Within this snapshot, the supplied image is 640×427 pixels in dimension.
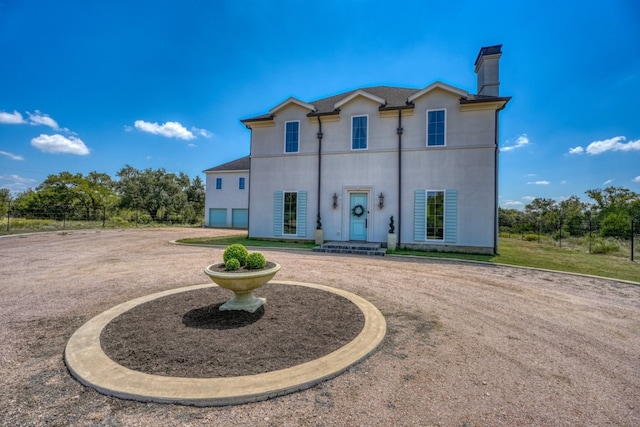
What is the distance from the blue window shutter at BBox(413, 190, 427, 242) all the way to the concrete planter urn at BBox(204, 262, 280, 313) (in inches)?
350

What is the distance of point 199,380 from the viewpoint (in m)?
2.38

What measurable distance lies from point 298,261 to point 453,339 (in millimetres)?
5771

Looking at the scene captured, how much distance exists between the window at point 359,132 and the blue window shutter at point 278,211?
174 inches

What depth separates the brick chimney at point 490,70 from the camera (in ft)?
38.7

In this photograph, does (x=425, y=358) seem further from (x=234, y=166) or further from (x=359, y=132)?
(x=234, y=166)

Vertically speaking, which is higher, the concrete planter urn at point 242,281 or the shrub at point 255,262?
the shrub at point 255,262

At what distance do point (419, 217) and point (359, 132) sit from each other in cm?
485

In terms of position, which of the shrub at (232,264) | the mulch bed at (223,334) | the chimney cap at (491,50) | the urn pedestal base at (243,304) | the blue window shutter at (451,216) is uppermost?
the chimney cap at (491,50)

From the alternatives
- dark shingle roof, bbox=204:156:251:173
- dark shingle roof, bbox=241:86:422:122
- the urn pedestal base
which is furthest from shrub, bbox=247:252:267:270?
dark shingle roof, bbox=204:156:251:173

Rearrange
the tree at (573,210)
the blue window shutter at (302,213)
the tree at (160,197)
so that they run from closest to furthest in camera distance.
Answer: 1. the blue window shutter at (302,213)
2. the tree at (573,210)
3. the tree at (160,197)

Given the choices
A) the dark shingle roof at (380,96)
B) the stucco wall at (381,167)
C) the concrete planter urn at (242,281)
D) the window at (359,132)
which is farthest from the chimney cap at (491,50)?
the concrete planter urn at (242,281)

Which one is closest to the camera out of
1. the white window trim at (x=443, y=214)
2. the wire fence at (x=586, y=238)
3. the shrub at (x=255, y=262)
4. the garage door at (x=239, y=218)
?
the shrub at (x=255, y=262)

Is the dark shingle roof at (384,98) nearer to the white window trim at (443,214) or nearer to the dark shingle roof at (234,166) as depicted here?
the white window trim at (443,214)

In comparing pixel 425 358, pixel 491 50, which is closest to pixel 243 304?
pixel 425 358
